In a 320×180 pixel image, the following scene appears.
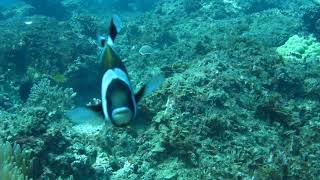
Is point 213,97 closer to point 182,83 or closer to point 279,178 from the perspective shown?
point 182,83

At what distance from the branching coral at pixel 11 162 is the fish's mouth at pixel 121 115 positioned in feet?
8.81

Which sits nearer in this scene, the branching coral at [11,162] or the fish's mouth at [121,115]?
the fish's mouth at [121,115]

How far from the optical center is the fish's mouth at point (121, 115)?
6.08 feet

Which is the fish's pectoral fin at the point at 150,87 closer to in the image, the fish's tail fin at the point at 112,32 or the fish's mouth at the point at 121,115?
the fish's mouth at the point at 121,115

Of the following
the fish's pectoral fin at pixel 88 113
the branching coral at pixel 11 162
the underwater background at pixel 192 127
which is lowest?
the underwater background at pixel 192 127

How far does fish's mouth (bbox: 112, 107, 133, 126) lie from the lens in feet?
6.08

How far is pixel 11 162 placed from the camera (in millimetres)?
4500

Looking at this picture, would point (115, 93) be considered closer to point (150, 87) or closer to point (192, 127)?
point (150, 87)

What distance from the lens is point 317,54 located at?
11.2 m

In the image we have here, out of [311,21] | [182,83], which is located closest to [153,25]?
[311,21]

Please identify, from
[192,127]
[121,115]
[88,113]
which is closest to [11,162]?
[192,127]

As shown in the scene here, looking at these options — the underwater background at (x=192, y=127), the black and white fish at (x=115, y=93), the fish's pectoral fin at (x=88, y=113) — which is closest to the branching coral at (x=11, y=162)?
the underwater background at (x=192, y=127)

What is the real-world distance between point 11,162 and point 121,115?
3.22m

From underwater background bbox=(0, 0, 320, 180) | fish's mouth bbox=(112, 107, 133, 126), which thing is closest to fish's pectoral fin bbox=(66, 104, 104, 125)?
fish's mouth bbox=(112, 107, 133, 126)
